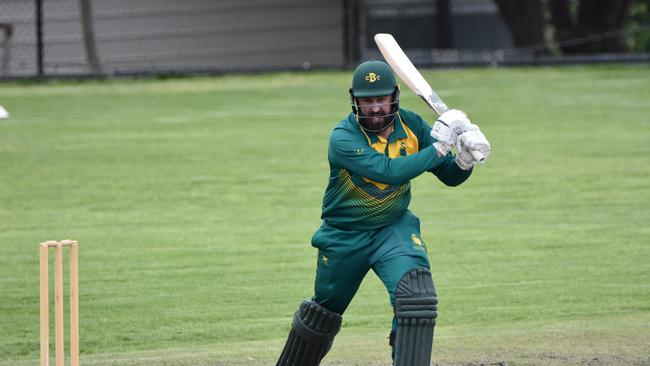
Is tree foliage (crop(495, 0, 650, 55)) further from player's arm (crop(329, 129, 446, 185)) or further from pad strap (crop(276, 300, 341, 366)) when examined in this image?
player's arm (crop(329, 129, 446, 185))

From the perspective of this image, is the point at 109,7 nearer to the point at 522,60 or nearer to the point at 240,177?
the point at 522,60

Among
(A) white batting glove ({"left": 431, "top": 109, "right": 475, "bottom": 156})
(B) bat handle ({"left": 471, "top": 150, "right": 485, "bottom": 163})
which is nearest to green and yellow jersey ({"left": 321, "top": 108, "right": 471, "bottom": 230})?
(A) white batting glove ({"left": 431, "top": 109, "right": 475, "bottom": 156})

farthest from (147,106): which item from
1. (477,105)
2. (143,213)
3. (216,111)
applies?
(143,213)

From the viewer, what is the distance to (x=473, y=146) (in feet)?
21.1

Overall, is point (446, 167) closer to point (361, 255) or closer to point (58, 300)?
point (361, 255)

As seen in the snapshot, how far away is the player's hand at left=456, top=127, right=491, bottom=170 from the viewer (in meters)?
6.43

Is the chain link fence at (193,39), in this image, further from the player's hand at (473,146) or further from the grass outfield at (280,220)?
the player's hand at (473,146)

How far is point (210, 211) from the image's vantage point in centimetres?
1477

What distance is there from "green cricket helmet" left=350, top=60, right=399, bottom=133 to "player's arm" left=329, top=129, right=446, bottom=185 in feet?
0.37

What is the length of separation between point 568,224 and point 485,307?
11.8ft

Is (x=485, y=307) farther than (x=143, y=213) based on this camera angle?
No

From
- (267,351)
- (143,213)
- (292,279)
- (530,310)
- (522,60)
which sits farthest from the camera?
(522,60)

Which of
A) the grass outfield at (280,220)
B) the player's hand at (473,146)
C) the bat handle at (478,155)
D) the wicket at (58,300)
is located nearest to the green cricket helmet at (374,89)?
the player's hand at (473,146)

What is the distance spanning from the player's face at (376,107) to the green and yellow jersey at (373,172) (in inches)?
5.0
